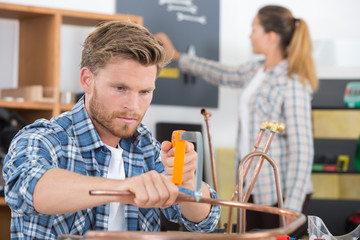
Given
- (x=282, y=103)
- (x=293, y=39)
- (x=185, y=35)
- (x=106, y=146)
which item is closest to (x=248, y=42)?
(x=185, y=35)

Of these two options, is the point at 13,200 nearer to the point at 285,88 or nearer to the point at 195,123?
the point at 285,88

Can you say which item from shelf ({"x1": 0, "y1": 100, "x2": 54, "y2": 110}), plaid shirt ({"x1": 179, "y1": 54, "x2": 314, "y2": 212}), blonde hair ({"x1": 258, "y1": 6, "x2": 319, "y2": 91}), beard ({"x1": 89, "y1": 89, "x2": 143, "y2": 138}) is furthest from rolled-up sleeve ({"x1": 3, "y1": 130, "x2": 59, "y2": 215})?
blonde hair ({"x1": 258, "y1": 6, "x2": 319, "y2": 91})

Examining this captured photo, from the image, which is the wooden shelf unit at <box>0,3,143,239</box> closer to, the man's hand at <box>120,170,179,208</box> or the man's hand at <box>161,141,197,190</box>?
the man's hand at <box>161,141,197,190</box>

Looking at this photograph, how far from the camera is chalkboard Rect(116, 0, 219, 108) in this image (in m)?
3.41

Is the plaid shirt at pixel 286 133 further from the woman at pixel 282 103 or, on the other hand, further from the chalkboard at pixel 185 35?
the chalkboard at pixel 185 35

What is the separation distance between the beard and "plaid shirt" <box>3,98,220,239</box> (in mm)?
29

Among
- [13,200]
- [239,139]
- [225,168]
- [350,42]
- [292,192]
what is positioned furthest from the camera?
[350,42]

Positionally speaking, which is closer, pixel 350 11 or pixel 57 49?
pixel 57 49

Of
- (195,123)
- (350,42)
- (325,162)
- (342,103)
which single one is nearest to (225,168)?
(195,123)

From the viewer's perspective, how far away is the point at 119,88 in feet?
4.52

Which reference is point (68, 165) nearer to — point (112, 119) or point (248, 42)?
point (112, 119)

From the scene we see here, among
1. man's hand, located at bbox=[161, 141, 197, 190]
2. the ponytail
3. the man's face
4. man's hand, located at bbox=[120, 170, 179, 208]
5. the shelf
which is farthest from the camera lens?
the ponytail

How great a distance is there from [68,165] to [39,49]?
1716 mm

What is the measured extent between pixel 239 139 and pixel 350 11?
4.51ft
